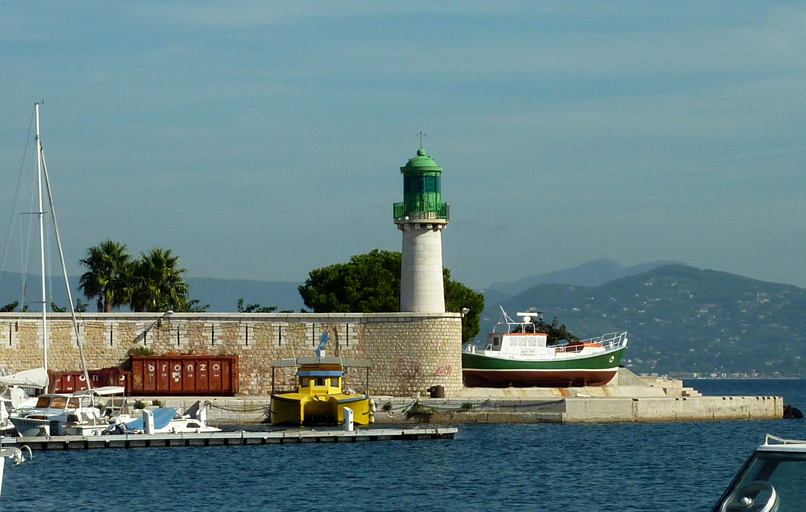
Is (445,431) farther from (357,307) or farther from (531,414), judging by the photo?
(357,307)

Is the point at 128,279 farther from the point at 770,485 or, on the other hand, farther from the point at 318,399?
the point at 770,485

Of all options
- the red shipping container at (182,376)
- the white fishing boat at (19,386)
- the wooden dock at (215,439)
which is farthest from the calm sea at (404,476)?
the red shipping container at (182,376)

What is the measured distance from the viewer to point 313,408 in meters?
39.6

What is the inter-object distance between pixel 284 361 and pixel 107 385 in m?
6.11

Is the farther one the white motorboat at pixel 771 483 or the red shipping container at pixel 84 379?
the red shipping container at pixel 84 379

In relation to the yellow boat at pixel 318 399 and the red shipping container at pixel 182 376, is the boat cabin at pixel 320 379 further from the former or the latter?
the red shipping container at pixel 182 376

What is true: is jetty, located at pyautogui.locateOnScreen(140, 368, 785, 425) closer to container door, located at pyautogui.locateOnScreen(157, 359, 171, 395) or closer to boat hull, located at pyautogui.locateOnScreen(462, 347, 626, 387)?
container door, located at pyautogui.locateOnScreen(157, 359, 171, 395)

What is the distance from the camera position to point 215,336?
4300cm

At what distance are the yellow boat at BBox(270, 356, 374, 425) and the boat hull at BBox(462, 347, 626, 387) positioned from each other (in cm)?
641

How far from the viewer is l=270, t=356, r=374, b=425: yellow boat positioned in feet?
129

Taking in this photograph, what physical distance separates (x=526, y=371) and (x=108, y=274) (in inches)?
683

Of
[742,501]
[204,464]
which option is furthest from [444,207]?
[742,501]

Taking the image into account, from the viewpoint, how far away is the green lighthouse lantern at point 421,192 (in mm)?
44531

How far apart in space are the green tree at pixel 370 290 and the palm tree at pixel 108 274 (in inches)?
407
